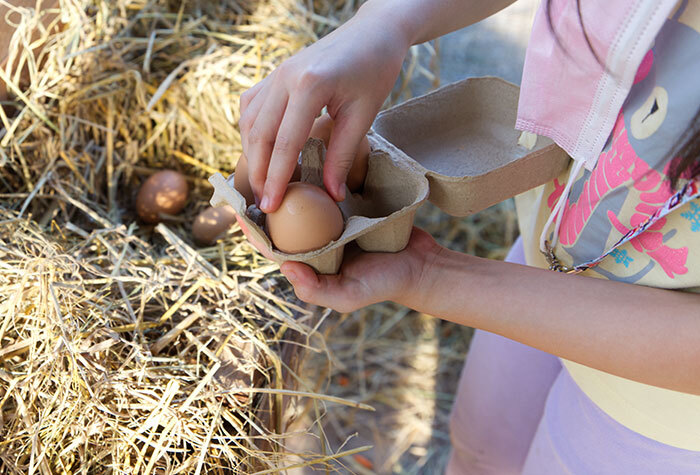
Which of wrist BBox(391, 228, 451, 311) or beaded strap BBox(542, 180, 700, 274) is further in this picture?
wrist BBox(391, 228, 451, 311)

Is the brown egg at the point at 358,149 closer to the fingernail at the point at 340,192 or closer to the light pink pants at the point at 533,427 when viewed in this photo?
the fingernail at the point at 340,192

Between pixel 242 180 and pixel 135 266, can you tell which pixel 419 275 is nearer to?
pixel 242 180

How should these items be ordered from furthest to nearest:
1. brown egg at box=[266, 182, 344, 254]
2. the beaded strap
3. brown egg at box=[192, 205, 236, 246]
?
brown egg at box=[192, 205, 236, 246]
brown egg at box=[266, 182, 344, 254]
the beaded strap

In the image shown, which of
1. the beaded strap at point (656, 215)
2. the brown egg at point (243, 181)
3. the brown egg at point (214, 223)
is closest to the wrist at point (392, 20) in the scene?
the brown egg at point (243, 181)

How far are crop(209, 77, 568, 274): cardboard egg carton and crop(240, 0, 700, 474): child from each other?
3cm

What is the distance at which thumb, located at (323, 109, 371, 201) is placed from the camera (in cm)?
65

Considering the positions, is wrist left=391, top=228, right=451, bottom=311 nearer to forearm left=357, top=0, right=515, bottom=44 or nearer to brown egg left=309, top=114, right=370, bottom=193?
brown egg left=309, top=114, right=370, bottom=193

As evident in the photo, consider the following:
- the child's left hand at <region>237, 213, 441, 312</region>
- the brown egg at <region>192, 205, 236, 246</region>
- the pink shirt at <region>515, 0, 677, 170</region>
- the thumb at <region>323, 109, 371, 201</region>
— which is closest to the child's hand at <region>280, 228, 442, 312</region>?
the child's left hand at <region>237, 213, 441, 312</region>

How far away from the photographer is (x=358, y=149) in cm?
74

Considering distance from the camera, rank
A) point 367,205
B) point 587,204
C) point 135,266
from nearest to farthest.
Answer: point 587,204 → point 367,205 → point 135,266

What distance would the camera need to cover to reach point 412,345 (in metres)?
1.76

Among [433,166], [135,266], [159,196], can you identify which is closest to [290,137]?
[433,166]

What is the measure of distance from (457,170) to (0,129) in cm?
90

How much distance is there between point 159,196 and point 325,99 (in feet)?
2.29
